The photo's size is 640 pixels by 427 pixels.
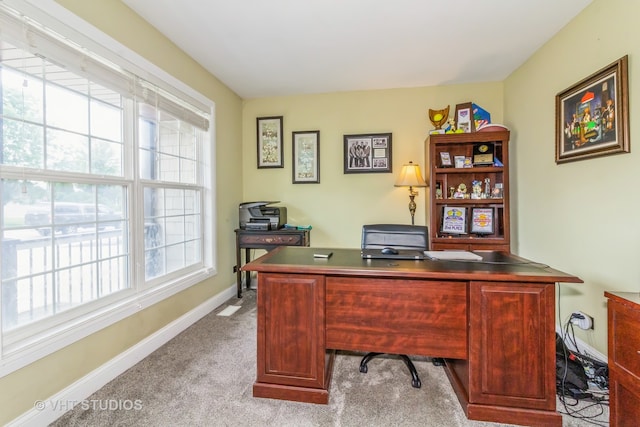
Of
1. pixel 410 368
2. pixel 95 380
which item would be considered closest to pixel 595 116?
pixel 410 368

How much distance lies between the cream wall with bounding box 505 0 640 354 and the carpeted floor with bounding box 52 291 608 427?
917mm

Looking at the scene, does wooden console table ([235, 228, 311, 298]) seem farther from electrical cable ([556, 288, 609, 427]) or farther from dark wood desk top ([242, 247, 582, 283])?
electrical cable ([556, 288, 609, 427])

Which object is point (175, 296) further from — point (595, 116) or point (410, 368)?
point (595, 116)

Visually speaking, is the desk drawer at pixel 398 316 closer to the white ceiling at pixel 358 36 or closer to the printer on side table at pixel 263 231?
the printer on side table at pixel 263 231

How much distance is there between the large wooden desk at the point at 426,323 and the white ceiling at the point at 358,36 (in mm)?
1799

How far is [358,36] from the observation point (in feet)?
7.76

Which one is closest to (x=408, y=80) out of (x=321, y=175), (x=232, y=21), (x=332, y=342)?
(x=321, y=175)

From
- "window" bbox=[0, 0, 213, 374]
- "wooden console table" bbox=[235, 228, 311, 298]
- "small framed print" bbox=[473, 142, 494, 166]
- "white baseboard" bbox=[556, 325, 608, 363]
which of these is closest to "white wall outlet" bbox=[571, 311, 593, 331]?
"white baseboard" bbox=[556, 325, 608, 363]

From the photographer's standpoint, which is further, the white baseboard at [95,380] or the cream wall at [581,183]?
the cream wall at [581,183]

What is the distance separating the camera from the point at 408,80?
3244 mm

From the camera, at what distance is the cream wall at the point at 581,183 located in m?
1.75

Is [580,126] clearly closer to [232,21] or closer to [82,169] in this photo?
[232,21]

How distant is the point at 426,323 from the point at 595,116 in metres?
1.88

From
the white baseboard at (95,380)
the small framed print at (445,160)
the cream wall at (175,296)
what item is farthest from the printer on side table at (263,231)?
the small framed print at (445,160)
